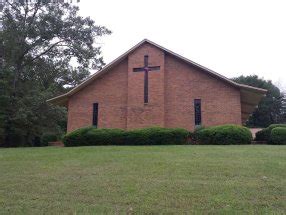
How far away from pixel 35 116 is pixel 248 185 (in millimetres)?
26985

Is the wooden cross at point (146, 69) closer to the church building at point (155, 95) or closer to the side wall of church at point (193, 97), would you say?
the church building at point (155, 95)

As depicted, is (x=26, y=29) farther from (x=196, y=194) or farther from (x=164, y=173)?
(x=196, y=194)

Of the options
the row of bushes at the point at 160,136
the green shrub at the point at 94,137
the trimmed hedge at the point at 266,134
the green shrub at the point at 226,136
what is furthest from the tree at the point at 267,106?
the green shrub at the point at 94,137

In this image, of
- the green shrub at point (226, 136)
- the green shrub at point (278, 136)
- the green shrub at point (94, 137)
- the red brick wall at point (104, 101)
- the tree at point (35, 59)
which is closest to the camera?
the green shrub at point (278, 136)

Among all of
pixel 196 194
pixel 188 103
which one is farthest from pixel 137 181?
pixel 188 103

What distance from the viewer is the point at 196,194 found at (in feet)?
25.9

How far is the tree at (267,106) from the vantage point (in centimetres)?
6306

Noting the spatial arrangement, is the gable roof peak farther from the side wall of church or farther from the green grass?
the green grass

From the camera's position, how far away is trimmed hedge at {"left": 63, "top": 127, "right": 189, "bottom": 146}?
19234 millimetres

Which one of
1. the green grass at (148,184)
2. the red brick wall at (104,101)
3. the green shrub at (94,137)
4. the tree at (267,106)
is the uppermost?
the tree at (267,106)

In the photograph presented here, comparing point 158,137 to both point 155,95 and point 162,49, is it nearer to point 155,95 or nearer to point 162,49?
point 155,95

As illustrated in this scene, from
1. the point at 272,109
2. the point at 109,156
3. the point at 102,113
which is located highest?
the point at 272,109

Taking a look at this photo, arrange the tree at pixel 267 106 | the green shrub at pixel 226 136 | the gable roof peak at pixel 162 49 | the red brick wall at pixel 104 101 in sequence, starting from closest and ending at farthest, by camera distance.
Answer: the green shrub at pixel 226 136
the gable roof peak at pixel 162 49
the red brick wall at pixel 104 101
the tree at pixel 267 106

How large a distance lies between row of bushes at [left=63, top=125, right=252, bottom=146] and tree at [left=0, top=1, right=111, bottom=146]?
37.3 ft
